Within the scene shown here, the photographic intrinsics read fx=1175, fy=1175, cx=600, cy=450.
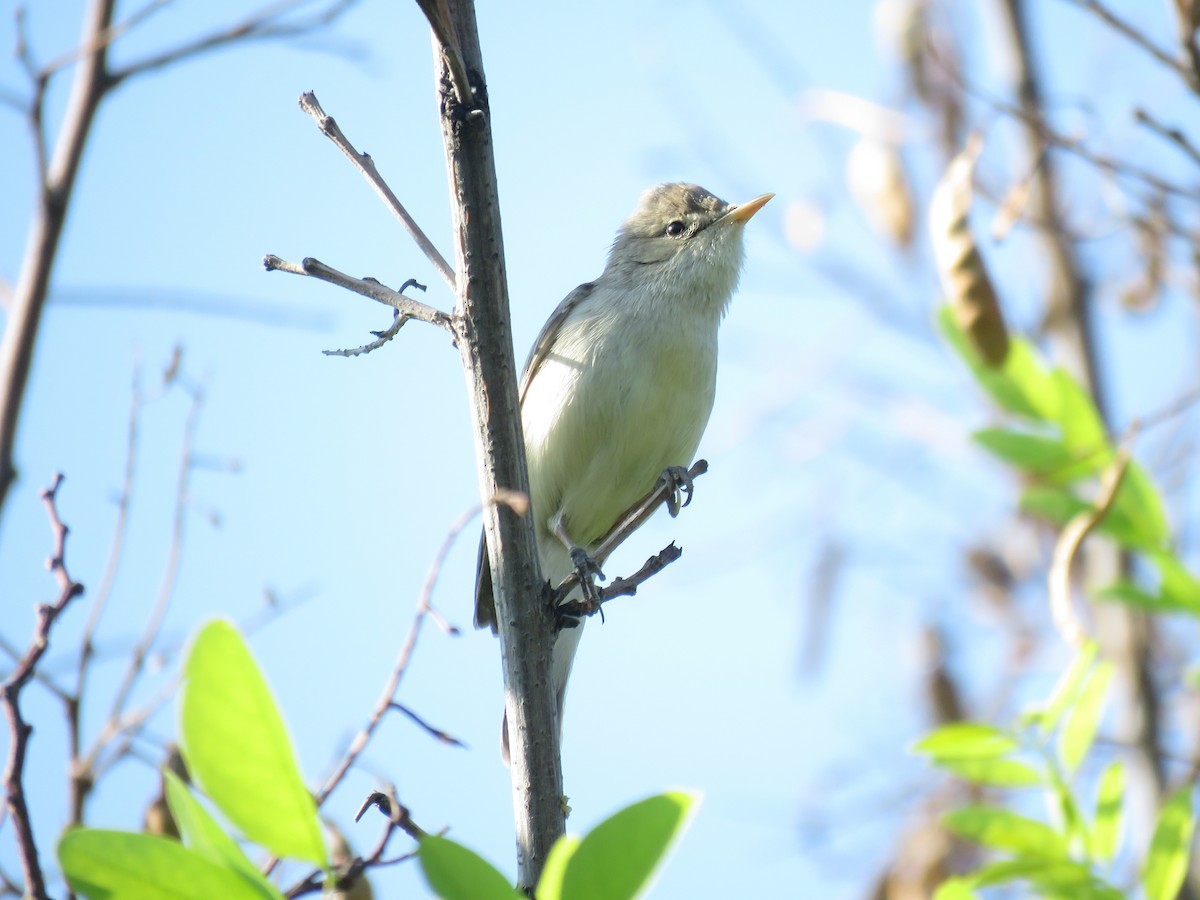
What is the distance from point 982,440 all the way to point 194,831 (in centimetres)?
179

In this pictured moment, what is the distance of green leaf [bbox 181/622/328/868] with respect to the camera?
114cm

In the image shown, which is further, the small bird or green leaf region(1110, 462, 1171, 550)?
the small bird

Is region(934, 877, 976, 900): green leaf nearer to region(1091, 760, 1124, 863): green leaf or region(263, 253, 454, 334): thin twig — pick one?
region(1091, 760, 1124, 863): green leaf

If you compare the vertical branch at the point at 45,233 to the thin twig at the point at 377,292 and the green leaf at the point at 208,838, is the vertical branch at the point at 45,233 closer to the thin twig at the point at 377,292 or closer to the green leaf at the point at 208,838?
the thin twig at the point at 377,292

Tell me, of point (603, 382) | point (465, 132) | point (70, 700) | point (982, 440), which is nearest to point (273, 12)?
Answer: point (603, 382)

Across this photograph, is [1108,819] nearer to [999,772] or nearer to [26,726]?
[999,772]

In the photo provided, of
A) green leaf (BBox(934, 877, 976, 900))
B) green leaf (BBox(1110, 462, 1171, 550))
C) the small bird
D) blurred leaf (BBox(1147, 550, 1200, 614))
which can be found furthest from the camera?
the small bird

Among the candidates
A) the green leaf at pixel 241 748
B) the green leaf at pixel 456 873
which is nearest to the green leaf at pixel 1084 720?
the green leaf at pixel 456 873

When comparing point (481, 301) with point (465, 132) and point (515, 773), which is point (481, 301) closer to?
point (465, 132)

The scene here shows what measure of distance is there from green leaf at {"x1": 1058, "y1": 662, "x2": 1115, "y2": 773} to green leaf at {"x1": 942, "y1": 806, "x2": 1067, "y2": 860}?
14 centimetres

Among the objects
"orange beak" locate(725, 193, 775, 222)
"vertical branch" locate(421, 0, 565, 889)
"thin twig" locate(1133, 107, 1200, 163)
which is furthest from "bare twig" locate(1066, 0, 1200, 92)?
"orange beak" locate(725, 193, 775, 222)

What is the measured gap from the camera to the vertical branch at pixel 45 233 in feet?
7.52

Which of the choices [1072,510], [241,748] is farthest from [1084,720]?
[241,748]

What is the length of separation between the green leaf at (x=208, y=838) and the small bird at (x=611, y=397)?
205 cm
